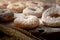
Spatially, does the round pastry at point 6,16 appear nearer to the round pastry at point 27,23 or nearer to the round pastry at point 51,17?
the round pastry at point 27,23

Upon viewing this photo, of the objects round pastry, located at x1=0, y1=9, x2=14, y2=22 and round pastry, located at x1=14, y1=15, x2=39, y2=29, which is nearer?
round pastry, located at x1=14, y1=15, x2=39, y2=29

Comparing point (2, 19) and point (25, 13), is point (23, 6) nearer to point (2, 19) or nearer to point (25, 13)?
point (25, 13)

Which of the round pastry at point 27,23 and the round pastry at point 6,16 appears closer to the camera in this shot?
the round pastry at point 27,23

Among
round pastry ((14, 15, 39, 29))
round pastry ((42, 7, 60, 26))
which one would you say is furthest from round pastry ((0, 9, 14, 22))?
round pastry ((42, 7, 60, 26))

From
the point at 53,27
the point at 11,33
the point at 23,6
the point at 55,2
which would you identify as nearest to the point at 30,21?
the point at 53,27

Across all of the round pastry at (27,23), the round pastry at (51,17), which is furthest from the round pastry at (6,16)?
the round pastry at (51,17)

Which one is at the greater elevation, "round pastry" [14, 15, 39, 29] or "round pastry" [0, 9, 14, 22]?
"round pastry" [0, 9, 14, 22]

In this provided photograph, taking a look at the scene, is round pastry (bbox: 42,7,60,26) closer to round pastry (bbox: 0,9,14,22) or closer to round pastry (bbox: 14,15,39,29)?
round pastry (bbox: 14,15,39,29)

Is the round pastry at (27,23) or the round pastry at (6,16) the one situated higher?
the round pastry at (6,16)

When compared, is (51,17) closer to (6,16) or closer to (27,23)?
(27,23)
